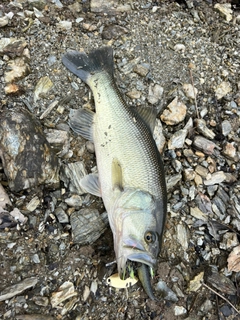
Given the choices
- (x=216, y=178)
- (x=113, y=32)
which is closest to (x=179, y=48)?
(x=113, y=32)

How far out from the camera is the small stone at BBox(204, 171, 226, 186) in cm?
498

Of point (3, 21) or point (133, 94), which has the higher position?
point (3, 21)

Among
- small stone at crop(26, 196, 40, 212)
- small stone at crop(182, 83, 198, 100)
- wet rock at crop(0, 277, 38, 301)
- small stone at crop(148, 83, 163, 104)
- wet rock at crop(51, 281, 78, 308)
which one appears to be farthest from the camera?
small stone at crop(182, 83, 198, 100)

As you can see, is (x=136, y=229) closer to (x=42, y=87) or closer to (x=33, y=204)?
(x=33, y=204)

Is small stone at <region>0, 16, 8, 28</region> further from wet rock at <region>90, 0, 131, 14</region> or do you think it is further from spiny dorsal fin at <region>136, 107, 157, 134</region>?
spiny dorsal fin at <region>136, 107, 157, 134</region>

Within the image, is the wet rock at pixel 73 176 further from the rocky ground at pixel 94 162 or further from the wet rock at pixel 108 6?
the wet rock at pixel 108 6

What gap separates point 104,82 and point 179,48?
154cm

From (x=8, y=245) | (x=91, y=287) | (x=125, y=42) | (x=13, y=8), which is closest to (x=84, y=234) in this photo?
(x=91, y=287)

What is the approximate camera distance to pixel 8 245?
398 centimetres

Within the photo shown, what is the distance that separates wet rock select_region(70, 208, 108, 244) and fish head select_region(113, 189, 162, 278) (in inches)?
11.0

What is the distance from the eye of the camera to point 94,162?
477 cm

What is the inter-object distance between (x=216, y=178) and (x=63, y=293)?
249cm

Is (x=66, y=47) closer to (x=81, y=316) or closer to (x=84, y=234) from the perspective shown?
(x=84, y=234)

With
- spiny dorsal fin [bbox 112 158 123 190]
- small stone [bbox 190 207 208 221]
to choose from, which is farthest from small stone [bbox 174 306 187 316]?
spiny dorsal fin [bbox 112 158 123 190]
